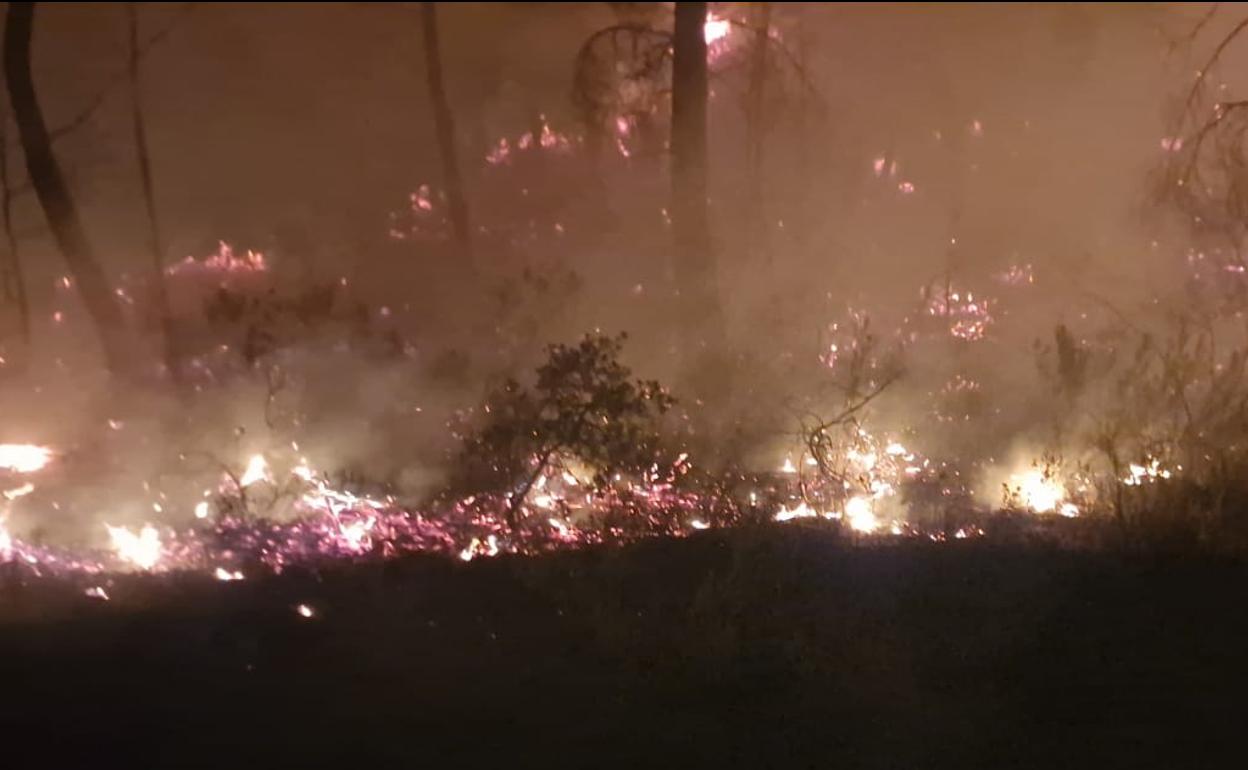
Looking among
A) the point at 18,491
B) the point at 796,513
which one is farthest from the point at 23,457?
the point at 796,513

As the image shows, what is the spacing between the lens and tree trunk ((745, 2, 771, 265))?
14.2 metres

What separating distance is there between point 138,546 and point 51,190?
211 inches

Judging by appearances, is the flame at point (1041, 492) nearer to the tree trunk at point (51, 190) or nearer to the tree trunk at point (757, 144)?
the tree trunk at point (757, 144)

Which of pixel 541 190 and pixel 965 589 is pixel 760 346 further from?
pixel 541 190

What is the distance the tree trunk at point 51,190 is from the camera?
38.1 feet

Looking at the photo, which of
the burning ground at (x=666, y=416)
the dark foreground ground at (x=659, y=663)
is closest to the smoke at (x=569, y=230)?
the burning ground at (x=666, y=416)

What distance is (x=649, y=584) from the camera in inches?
269

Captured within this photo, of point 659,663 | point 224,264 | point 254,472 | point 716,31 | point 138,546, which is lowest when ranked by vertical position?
point 659,663

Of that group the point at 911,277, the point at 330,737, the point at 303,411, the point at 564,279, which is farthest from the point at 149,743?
the point at 911,277

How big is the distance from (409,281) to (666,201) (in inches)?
144

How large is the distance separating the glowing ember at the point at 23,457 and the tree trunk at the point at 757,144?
7.83 metres

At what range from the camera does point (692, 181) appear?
11.2 metres

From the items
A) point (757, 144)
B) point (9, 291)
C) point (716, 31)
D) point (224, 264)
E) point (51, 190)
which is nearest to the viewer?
point (51, 190)

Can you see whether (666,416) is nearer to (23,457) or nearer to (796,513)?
(796,513)
